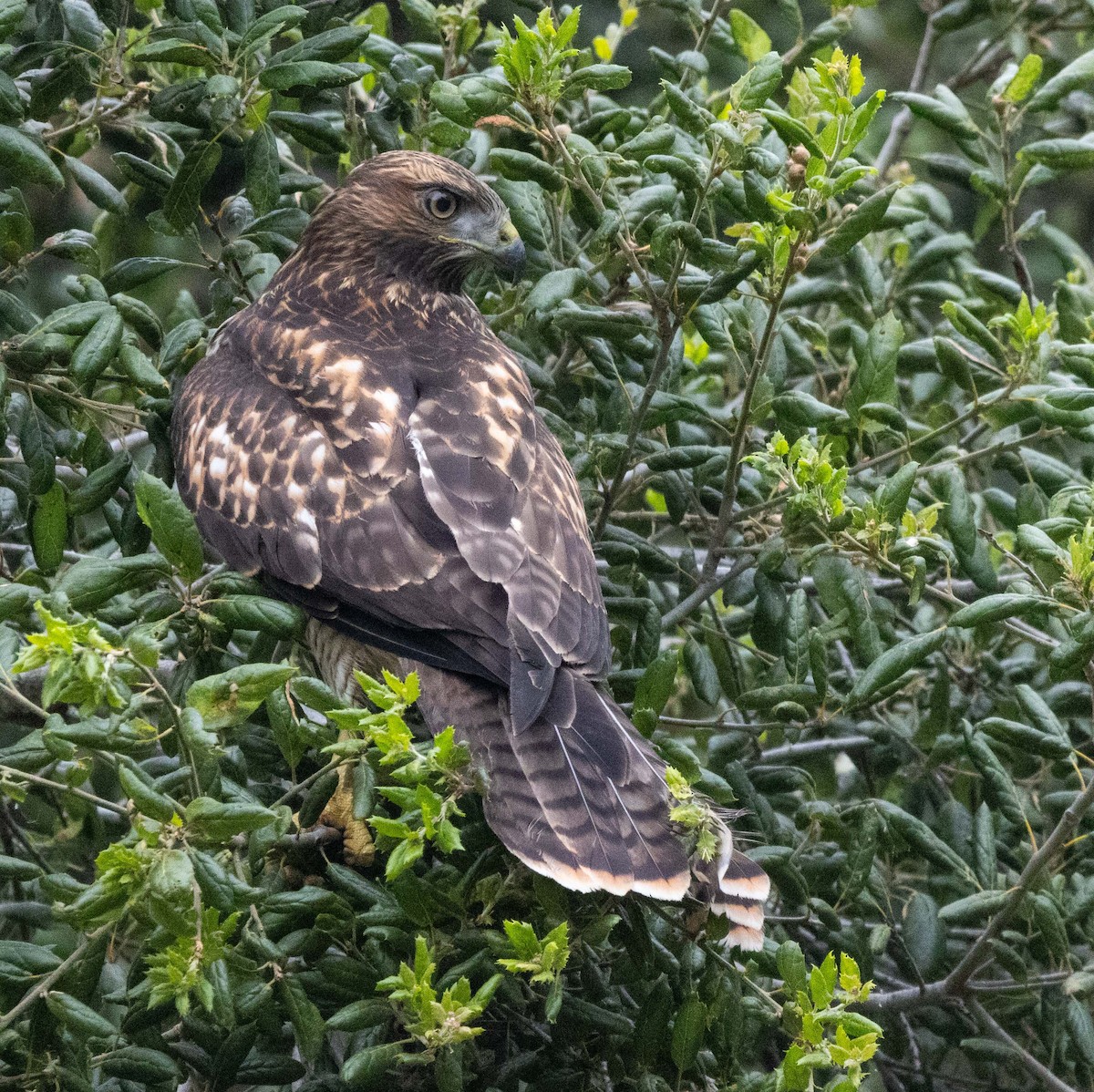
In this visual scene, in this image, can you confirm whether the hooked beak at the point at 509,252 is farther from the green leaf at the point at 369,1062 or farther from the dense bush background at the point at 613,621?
the green leaf at the point at 369,1062

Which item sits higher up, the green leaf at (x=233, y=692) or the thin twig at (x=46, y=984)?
the green leaf at (x=233, y=692)

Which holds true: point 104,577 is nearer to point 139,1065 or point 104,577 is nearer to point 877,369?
point 139,1065

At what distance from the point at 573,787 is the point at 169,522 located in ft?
3.24

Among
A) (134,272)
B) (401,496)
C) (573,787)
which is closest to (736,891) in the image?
(573,787)

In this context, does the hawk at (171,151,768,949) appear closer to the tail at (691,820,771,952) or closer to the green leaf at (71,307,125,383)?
the tail at (691,820,771,952)

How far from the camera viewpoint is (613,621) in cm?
363

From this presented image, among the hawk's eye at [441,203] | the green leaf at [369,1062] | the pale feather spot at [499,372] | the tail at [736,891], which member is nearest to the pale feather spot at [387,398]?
the pale feather spot at [499,372]

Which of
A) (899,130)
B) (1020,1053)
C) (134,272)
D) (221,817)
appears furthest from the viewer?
(899,130)

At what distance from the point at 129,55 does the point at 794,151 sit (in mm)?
1533

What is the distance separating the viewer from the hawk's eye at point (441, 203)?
3980 millimetres

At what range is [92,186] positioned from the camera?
140 inches

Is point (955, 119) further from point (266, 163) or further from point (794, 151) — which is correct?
point (266, 163)

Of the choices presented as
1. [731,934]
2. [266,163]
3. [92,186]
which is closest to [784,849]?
[731,934]

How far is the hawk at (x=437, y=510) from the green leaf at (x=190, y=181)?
494 mm
